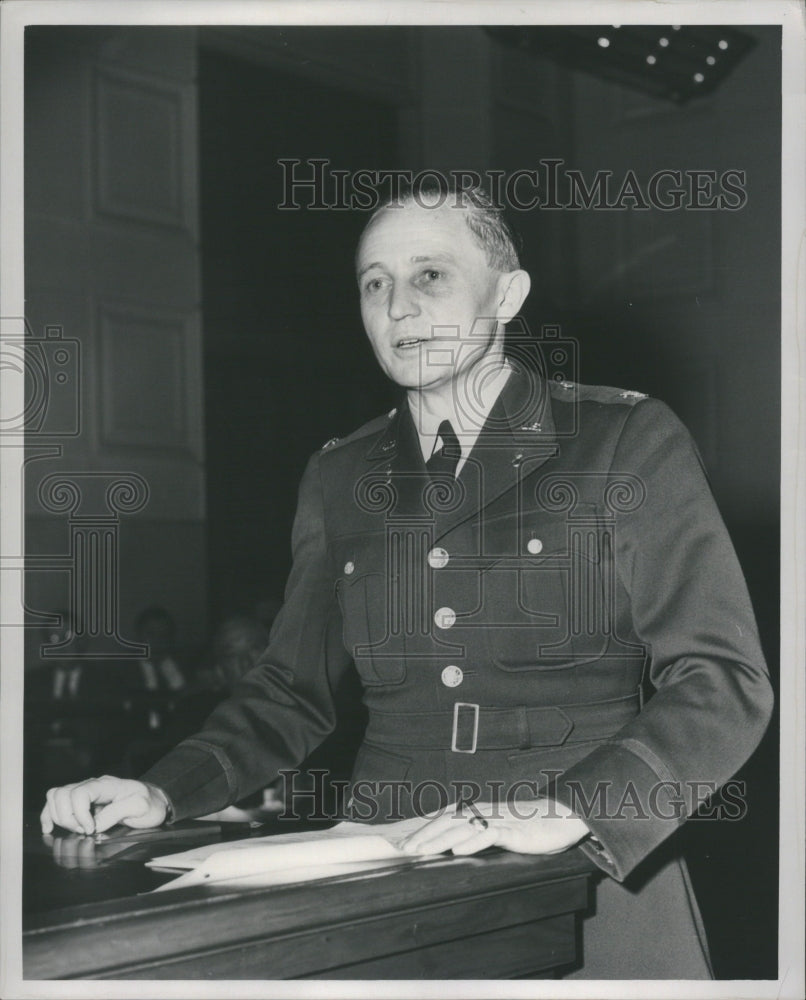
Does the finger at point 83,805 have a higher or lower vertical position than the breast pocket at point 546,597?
lower

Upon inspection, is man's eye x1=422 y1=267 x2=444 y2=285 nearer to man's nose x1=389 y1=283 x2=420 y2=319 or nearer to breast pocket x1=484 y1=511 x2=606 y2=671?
man's nose x1=389 y1=283 x2=420 y2=319

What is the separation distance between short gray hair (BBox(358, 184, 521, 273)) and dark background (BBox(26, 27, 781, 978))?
1.2 inches

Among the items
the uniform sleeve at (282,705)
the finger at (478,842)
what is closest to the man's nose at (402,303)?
the uniform sleeve at (282,705)

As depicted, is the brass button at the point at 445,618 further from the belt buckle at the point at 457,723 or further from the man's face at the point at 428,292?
the man's face at the point at 428,292

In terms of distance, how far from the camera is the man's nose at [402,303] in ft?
5.58

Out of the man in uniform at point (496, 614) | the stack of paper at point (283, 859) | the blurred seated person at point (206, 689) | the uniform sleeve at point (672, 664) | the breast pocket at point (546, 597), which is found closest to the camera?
the stack of paper at point (283, 859)

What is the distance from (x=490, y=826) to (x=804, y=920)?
74 centimetres

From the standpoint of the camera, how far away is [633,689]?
5.16 ft

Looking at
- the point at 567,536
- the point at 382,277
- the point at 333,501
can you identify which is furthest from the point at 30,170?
the point at 567,536

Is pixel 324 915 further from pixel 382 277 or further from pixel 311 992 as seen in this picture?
pixel 382 277

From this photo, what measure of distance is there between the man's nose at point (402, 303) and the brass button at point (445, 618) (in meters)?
0.46

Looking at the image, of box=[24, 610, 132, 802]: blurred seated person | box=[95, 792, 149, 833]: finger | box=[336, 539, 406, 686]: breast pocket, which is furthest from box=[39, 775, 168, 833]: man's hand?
box=[336, 539, 406, 686]: breast pocket

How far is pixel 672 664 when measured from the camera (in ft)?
4.89

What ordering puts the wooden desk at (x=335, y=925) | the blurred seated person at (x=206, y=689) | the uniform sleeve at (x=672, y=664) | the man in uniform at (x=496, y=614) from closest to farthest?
the wooden desk at (x=335, y=925) → the uniform sleeve at (x=672, y=664) → the man in uniform at (x=496, y=614) → the blurred seated person at (x=206, y=689)
